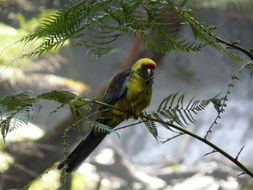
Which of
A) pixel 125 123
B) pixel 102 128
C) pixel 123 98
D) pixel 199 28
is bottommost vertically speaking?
pixel 102 128

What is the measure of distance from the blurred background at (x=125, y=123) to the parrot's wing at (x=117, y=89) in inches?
10.5

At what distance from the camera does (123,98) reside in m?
1.34

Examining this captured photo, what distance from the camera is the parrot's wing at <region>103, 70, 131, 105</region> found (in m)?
1.38

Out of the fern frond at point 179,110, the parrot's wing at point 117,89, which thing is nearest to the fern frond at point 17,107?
the fern frond at point 179,110

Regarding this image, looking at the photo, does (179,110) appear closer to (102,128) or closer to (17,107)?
(102,128)

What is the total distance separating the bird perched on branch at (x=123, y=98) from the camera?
3.93 feet

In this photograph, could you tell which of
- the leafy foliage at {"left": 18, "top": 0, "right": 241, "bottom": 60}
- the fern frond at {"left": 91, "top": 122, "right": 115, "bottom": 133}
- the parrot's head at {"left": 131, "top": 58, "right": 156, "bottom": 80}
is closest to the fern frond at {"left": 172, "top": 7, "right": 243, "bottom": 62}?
the leafy foliage at {"left": 18, "top": 0, "right": 241, "bottom": 60}

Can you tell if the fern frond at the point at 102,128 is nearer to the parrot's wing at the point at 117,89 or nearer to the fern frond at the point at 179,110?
the fern frond at the point at 179,110

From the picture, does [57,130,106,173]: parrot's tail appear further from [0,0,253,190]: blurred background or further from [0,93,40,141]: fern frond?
[0,93,40,141]: fern frond

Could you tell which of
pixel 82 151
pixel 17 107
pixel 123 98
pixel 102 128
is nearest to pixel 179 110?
pixel 102 128

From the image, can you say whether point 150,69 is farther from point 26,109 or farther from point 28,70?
point 28,70

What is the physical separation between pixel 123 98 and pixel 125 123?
3314 millimetres

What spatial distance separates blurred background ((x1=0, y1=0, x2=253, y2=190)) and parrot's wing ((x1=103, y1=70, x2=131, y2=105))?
27cm

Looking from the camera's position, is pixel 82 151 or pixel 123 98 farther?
pixel 123 98
